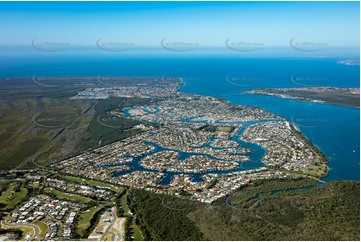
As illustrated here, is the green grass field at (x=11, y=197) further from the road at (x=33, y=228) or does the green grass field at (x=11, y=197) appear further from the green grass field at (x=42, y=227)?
the green grass field at (x=42, y=227)

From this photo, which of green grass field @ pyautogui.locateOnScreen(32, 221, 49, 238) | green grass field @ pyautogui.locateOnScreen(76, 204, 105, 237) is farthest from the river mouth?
green grass field @ pyautogui.locateOnScreen(32, 221, 49, 238)

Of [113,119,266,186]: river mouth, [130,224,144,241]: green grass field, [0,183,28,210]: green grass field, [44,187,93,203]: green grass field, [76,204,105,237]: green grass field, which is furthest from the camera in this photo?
[113,119,266,186]: river mouth

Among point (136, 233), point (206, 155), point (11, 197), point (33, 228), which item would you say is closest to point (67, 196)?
point (11, 197)

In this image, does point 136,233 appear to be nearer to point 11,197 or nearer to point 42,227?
point 42,227

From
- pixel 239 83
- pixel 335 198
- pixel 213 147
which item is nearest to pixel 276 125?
pixel 213 147

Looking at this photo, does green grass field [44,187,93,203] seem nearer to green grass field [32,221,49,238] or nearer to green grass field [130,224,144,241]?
green grass field [32,221,49,238]

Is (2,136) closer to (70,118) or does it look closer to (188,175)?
(70,118)
